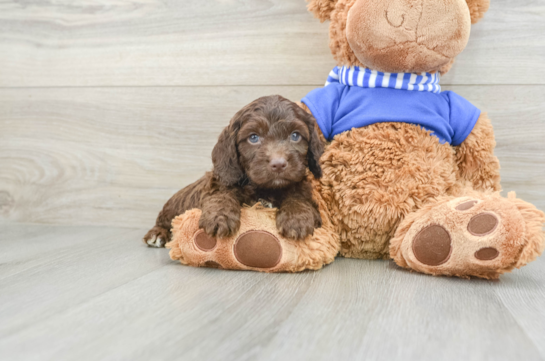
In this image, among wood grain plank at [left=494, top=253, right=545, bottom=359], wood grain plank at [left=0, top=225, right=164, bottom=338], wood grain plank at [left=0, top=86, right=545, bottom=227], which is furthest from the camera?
wood grain plank at [left=0, top=86, right=545, bottom=227]

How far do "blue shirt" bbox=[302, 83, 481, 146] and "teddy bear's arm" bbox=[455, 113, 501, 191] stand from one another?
1.1 inches

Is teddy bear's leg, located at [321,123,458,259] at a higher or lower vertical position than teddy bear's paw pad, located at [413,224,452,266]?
higher

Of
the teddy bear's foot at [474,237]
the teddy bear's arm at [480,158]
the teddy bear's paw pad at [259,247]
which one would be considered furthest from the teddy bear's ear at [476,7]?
the teddy bear's paw pad at [259,247]

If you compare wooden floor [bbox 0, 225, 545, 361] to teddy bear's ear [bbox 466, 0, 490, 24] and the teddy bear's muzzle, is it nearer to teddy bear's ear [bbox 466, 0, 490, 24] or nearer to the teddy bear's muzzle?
the teddy bear's muzzle

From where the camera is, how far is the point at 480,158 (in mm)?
1617

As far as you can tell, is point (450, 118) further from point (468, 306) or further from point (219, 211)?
point (219, 211)

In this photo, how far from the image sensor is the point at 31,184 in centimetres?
248

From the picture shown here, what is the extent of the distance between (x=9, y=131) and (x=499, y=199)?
252 centimetres

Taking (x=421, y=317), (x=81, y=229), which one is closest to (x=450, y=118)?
(x=421, y=317)

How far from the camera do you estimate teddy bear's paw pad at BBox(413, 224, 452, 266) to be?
4.28 ft

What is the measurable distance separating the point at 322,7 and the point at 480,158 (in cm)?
84

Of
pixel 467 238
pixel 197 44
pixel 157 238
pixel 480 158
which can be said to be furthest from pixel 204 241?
pixel 197 44

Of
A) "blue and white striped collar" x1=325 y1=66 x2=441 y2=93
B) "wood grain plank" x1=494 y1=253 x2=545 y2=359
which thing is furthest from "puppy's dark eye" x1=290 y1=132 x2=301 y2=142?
"wood grain plank" x1=494 y1=253 x2=545 y2=359

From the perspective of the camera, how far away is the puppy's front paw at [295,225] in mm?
1354
